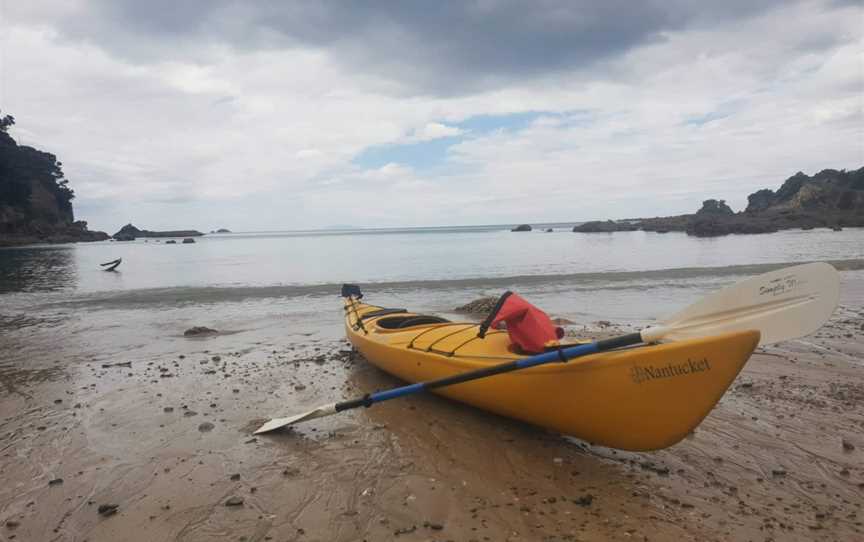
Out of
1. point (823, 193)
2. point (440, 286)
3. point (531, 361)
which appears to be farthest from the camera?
point (823, 193)

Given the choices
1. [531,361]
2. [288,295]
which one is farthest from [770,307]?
[288,295]

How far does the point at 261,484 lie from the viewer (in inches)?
143

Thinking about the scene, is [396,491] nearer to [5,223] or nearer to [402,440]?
[402,440]

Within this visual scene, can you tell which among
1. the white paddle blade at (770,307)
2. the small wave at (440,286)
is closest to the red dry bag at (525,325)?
the white paddle blade at (770,307)

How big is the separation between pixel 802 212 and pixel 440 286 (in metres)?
53.4

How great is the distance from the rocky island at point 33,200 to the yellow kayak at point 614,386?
230ft

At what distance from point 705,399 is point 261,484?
3184 millimetres

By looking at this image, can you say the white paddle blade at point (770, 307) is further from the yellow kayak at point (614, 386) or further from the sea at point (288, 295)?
the sea at point (288, 295)

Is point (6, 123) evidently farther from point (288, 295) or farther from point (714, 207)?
point (714, 207)

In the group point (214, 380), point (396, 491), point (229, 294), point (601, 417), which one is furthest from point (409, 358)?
point (229, 294)

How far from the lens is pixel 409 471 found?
3.74 meters

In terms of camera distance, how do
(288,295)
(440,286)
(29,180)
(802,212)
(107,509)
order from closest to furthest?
(107,509), (288,295), (440,286), (802,212), (29,180)

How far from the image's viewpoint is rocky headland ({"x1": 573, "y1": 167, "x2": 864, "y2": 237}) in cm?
4709

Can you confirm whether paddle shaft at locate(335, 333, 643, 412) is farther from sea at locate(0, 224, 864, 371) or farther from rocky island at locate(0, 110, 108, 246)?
rocky island at locate(0, 110, 108, 246)
